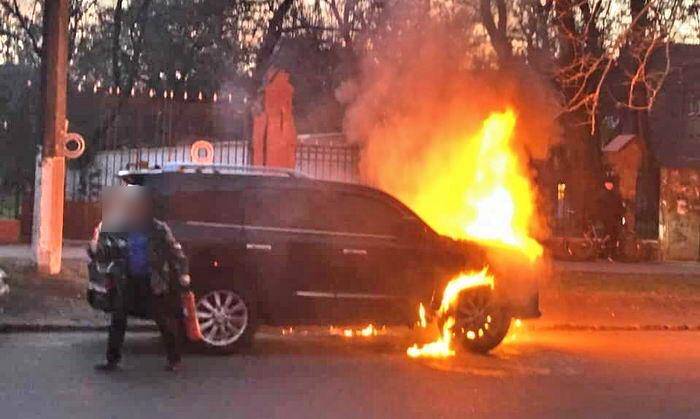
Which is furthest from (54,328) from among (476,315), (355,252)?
(476,315)

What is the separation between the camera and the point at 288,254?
11.4 metres

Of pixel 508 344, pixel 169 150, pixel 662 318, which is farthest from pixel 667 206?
pixel 508 344

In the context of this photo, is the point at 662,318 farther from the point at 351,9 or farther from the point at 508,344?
the point at 351,9

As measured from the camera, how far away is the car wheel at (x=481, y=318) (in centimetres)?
1182

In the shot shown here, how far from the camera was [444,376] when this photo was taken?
10.2 meters

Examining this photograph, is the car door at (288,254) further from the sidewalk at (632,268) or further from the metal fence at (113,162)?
the metal fence at (113,162)

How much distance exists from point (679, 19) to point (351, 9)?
32.1 ft

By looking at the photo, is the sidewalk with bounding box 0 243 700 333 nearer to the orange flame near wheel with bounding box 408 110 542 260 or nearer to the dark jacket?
the orange flame near wheel with bounding box 408 110 542 260

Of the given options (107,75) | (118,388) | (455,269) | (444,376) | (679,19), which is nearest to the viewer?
(118,388)

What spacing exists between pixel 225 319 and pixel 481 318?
9.35 feet

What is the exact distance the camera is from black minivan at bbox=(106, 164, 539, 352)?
1117 centimetres

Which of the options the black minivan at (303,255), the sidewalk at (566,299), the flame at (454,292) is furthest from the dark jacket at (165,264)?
the sidewalk at (566,299)

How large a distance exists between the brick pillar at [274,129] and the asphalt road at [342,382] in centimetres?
794

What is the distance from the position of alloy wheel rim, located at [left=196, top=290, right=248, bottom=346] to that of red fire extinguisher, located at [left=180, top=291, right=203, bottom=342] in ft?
2.51
